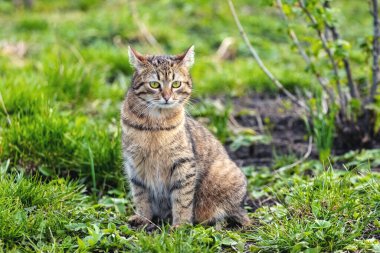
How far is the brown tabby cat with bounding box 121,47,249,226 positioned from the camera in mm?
3734

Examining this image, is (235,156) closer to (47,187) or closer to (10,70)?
(47,187)

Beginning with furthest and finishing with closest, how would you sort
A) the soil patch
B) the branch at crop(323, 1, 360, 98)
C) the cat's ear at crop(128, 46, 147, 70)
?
1. the soil patch
2. the branch at crop(323, 1, 360, 98)
3. the cat's ear at crop(128, 46, 147, 70)

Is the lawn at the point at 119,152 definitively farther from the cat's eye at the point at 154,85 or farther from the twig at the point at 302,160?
the cat's eye at the point at 154,85

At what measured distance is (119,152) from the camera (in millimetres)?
4562

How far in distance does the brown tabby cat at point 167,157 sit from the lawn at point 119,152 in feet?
0.73

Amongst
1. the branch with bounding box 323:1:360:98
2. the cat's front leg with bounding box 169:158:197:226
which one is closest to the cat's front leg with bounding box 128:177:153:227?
the cat's front leg with bounding box 169:158:197:226

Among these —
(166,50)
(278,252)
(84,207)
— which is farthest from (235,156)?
(166,50)

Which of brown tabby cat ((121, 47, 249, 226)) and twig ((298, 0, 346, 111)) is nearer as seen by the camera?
brown tabby cat ((121, 47, 249, 226))

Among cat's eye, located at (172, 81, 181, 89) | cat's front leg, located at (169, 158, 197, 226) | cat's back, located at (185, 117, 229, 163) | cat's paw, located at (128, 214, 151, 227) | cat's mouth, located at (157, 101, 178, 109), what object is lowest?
cat's paw, located at (128, 214, 151, 227)

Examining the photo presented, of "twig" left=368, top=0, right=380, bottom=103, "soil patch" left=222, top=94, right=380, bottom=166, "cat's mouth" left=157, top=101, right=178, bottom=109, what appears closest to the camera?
"cat's mouth" left=157, top=101, right=178, bottom=109

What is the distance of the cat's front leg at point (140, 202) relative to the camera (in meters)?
3.86

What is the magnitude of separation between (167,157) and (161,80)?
1.61ft

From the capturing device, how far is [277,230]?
11.0 ft

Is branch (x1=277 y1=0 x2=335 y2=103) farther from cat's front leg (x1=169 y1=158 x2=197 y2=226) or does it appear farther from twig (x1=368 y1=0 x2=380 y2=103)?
cat's front leg (x1=169 y1=158 x2=197 y2=226)
